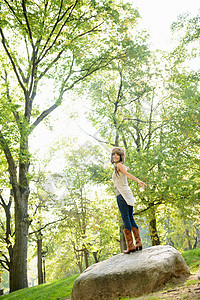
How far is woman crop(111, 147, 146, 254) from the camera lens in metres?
6.06

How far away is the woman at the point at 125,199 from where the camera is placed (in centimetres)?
606

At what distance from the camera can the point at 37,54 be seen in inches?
517

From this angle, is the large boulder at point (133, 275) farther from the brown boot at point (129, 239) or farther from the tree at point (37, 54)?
the tree at point (37, 54)

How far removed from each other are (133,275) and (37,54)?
11.4m

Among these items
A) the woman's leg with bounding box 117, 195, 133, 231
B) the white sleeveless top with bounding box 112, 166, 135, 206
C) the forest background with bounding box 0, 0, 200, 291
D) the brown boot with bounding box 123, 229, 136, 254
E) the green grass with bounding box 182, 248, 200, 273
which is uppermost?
the forest background with bounding box 0, 0, 200, 291

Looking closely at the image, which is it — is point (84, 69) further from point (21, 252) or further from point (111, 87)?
point (21, 252)

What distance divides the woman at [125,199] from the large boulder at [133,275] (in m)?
0.34

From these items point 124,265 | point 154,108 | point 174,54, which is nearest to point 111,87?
point 154,108

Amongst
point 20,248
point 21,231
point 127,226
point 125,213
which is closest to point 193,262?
point 127,226

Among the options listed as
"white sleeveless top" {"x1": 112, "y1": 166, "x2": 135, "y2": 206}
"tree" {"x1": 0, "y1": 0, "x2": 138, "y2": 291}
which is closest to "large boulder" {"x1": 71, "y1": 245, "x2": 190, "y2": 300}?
"white sleeveless top" {"x1": 112, "y1": 166, "x2": 135, "y2": 206}

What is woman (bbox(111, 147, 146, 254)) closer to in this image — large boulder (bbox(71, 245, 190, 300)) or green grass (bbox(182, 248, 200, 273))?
large boulder (bbox(71, 245, 190, 300))

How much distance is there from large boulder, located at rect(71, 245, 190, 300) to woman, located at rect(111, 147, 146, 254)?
34 cm

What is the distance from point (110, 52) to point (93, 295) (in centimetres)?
1107

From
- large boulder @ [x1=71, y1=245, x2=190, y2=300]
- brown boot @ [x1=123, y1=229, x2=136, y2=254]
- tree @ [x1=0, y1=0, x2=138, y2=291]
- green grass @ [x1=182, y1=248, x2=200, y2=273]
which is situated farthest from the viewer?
tree @ [x1=0, y1=0, x2=138, y2=291]
